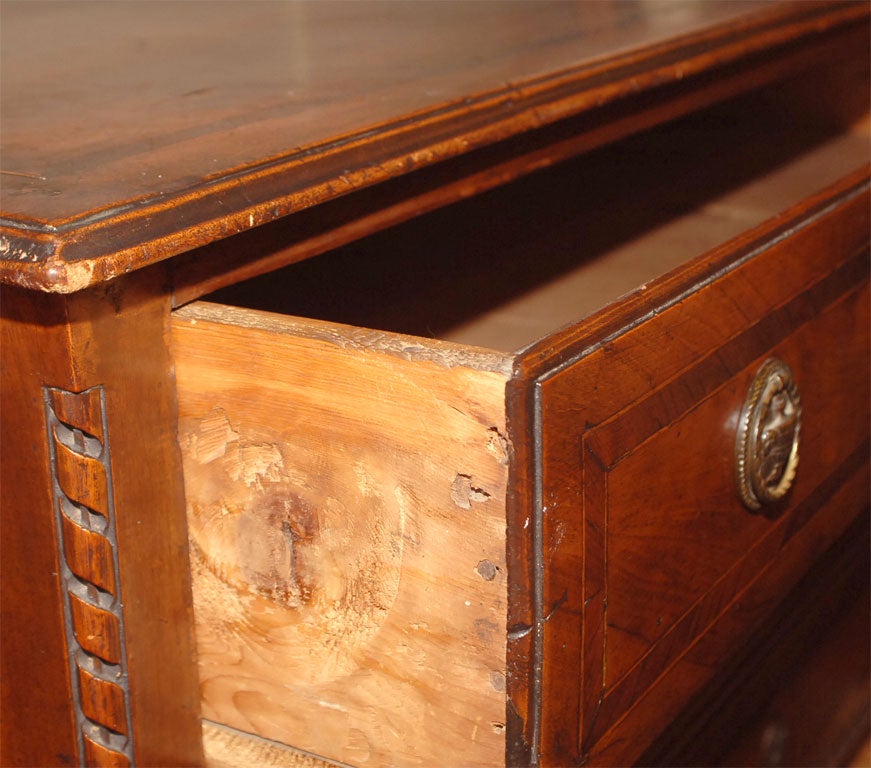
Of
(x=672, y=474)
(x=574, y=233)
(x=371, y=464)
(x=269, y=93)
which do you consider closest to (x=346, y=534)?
(x=371, y=464)

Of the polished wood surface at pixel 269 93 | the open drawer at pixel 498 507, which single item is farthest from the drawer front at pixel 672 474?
the polished wood surface at pixel 269 93

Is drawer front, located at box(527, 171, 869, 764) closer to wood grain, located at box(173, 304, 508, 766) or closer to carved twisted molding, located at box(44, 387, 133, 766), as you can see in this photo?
wood grain, located at box(173, 304, 508, 766)

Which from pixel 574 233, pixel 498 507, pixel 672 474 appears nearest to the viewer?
pixel 498 507

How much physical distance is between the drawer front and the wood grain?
3cm

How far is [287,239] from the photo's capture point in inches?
23.7

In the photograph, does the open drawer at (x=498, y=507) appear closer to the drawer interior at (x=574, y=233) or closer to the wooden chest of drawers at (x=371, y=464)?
the wooden chest of drawers at (x=371, y=464)

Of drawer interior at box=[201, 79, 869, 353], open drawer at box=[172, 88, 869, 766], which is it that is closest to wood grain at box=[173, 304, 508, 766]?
open drawer at box=[172, 88, 869, 766]

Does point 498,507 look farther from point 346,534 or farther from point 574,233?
point 574,233

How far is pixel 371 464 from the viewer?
0.54m

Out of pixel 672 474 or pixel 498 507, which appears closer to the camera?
pixel 498 507

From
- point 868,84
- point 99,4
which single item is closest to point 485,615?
point 99,4

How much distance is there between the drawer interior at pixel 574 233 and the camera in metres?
0.88

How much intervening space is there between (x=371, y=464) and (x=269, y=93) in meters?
0.27

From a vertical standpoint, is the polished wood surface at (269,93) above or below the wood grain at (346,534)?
above
